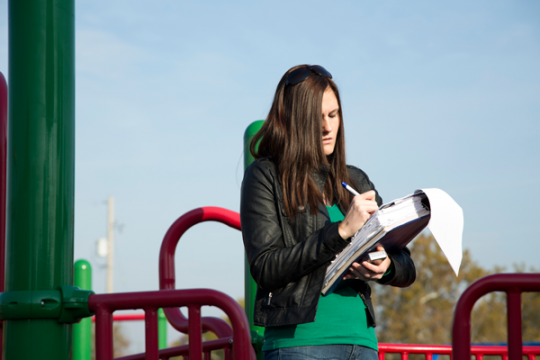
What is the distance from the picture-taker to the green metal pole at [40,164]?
5.67 feet

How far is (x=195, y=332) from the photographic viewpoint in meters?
1.74

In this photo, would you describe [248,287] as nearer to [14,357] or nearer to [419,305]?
[14,357]

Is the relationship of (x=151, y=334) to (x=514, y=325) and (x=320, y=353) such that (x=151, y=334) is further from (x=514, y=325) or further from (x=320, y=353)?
(x=514, y=325)

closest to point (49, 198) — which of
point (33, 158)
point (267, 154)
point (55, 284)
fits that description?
point (33, 158)

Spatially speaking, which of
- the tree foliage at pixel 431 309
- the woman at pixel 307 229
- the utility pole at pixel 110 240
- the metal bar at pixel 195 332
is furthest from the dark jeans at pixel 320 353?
the utility pole at pixel 110 240

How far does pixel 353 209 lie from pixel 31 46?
46.2 inches

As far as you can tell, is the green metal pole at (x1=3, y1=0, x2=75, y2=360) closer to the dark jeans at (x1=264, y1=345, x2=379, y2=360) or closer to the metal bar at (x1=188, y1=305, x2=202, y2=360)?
the metal bar at (x1=188, y1=305, x2=202, y2=360)

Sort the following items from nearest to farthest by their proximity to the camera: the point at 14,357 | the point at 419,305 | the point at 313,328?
1. the point at 313,328
2. the point at 14,357
3. the point at 419,305

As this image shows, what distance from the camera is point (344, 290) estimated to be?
5.43ft

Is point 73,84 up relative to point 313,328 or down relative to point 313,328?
up

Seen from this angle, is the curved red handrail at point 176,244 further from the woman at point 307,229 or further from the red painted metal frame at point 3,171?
the woman at point 307,229

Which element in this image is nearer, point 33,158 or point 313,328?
point 313,328

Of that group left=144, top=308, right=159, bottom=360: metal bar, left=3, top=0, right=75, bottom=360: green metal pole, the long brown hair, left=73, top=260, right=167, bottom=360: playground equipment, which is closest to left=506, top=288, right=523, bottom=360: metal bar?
the long brown hair

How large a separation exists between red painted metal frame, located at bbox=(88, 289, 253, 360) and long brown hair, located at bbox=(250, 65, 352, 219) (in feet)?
1.26
